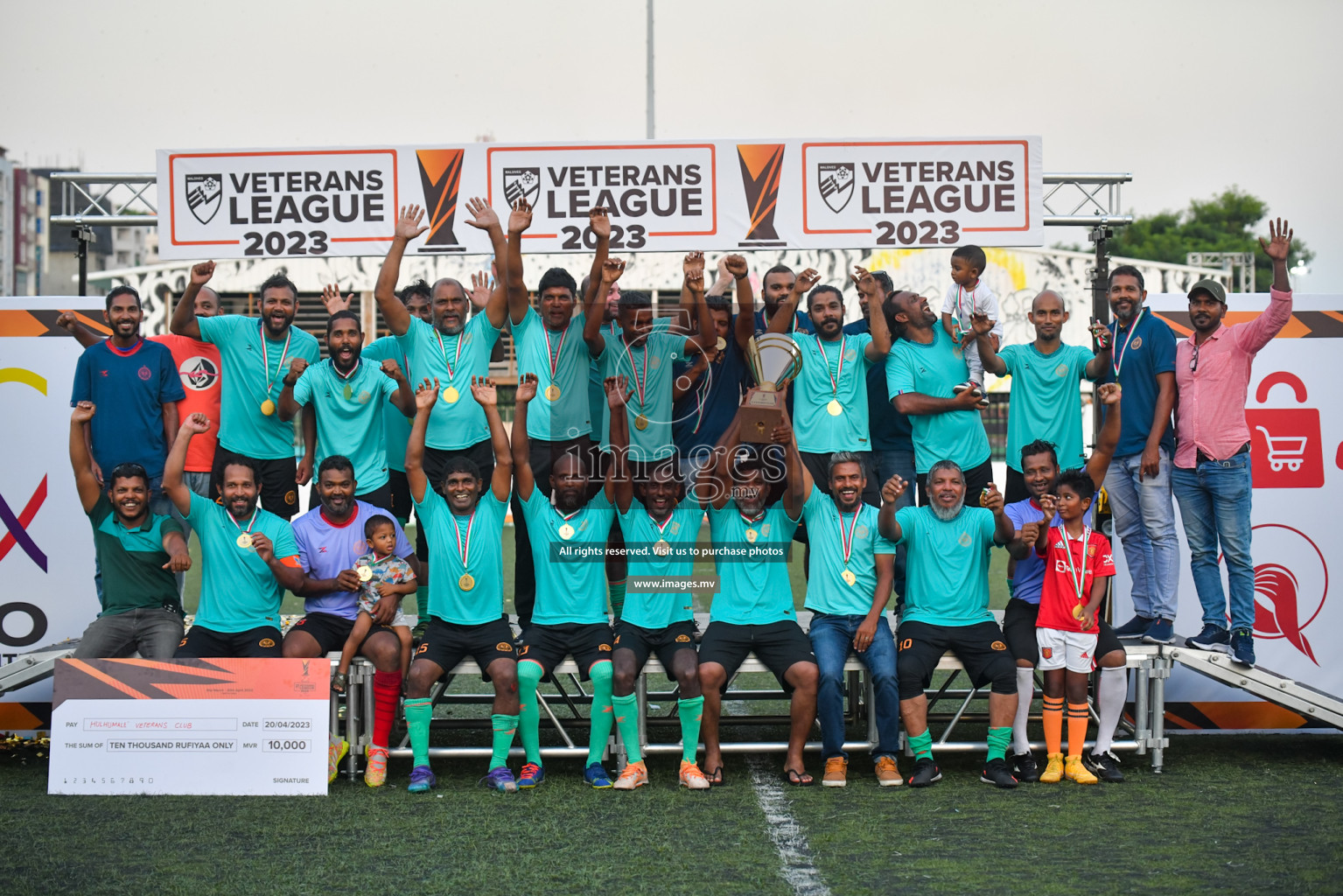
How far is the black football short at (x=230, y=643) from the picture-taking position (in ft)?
20.4

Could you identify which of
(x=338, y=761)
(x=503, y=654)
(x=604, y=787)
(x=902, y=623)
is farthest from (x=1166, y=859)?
(x=338, y=761)

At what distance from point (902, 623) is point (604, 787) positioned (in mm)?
1744

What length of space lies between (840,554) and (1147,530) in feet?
5.96

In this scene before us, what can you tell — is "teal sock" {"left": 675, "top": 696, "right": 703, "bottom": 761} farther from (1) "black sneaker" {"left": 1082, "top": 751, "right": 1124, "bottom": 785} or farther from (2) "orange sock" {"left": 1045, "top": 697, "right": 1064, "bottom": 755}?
(1) "black sneaker" {"left": 1082, "top": 751, "right": 1124, "bottom": 785}

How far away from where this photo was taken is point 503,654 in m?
6.14

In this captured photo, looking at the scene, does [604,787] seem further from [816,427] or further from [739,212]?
[739,212]

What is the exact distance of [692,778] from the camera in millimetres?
5914

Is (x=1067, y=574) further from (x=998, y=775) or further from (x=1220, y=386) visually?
(x=1220, y=386)

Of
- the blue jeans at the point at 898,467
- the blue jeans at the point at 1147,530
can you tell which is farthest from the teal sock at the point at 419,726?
the blue jeans at the point at 1147,530

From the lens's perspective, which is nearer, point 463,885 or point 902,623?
point 463,885

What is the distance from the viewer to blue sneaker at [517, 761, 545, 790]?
596 centimetres

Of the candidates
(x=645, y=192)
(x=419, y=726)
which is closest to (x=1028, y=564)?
(x=645, y=192)

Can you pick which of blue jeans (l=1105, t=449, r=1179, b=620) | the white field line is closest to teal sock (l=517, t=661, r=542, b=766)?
the white field line

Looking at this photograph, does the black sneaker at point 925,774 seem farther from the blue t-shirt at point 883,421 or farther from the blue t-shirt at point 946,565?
the blue t-shirt at point 883,421
